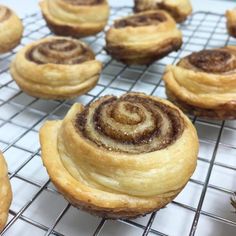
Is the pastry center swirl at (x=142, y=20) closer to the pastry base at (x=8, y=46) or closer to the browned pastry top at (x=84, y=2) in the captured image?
the browned pastry top at (x=84, y=2)

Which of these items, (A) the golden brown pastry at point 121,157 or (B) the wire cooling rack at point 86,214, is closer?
(A) the golden brown pastry at point 121,157

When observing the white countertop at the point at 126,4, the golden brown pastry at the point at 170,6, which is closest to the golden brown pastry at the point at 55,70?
the golden brown pastry at the point at 170,6

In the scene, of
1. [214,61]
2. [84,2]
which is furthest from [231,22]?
[84,2]

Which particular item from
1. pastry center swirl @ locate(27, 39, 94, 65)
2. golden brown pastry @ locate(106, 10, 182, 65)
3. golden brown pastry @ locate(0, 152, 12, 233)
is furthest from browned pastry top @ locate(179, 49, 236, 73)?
golden brown pastry @ locate(0, 152, 12, 233)

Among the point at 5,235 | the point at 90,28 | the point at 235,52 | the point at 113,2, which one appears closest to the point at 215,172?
the point at 235,52

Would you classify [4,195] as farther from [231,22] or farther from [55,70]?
[231,22]

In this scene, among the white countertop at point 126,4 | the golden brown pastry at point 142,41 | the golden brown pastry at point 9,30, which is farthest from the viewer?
the white countertop at point 126,4
